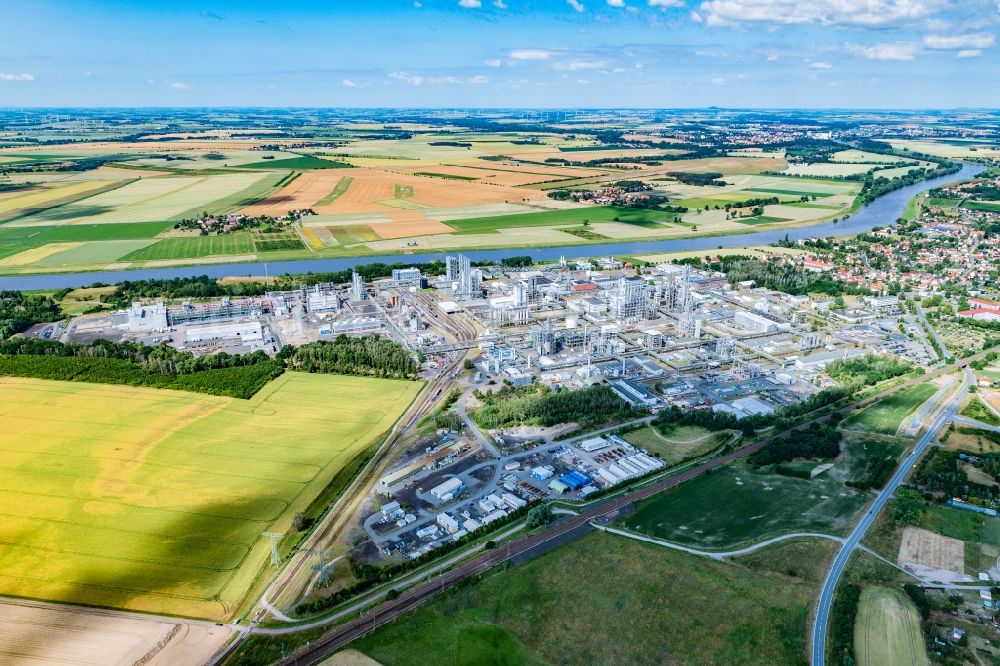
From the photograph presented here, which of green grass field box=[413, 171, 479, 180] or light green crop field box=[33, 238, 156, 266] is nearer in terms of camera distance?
light green crop field box=[33, 238, 156, 266]

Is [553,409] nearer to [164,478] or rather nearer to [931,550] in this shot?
[931,550]

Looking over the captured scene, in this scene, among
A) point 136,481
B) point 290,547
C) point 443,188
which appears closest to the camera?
A: point 290,547

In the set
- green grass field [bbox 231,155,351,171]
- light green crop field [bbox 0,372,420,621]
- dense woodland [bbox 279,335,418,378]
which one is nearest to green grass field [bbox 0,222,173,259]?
light green crop field [bbox 0,372,420,621]

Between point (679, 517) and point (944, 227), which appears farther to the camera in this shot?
point (944, 227)

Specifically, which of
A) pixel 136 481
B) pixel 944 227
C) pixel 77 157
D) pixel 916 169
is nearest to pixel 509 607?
pixel 136 481

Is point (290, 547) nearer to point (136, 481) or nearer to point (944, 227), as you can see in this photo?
point (136, 481)

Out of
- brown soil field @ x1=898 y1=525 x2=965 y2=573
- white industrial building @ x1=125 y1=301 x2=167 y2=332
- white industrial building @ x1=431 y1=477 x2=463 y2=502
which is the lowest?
brown soil field @ x1=898 y1=525 x2=965 y2=573

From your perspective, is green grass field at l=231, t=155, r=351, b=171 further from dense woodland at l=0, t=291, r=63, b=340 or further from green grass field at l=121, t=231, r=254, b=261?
dense woodland at l=0, t=291, r=63, b=340
